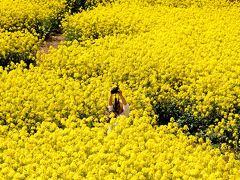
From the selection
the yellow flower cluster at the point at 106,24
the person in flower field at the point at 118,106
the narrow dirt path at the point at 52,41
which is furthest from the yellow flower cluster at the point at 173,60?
the person in flower field at the point at 118,106

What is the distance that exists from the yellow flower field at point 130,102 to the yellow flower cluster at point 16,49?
0.15 feet

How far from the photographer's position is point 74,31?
64.7ft

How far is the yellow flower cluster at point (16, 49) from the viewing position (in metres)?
16.6

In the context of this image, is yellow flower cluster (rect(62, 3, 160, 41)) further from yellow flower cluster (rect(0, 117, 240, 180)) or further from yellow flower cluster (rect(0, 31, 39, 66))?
yellow flower cluster (rect(0, 117, 240, 180))

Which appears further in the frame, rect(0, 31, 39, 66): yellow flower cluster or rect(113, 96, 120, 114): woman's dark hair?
rect(0, 31, 39, 66): yellow flower cluster

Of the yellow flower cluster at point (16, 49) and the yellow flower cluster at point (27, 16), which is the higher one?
the yellow flower cluster at point (27, 16)

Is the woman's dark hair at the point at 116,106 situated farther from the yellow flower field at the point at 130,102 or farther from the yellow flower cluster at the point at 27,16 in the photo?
the yellow flower cluster at the point at 27,16

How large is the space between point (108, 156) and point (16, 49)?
8695 millimetres

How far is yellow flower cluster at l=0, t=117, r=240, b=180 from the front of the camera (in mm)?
8797

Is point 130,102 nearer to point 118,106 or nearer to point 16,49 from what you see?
point 118,106

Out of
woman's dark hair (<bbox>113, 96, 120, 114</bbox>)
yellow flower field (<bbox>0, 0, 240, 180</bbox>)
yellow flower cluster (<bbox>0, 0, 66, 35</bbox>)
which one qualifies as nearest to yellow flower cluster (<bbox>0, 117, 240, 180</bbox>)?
yellow flower field (<bbox>0, 0, 240, 180</bbox>)

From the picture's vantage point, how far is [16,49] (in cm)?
1695

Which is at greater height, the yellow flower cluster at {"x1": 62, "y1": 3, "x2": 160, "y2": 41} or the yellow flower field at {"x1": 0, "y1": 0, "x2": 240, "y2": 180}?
the yellow flower cluster at {"x1": 62, "y1": 3, "x2": 160, "y2": 41}

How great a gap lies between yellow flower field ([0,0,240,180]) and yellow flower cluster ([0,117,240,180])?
0.02m
